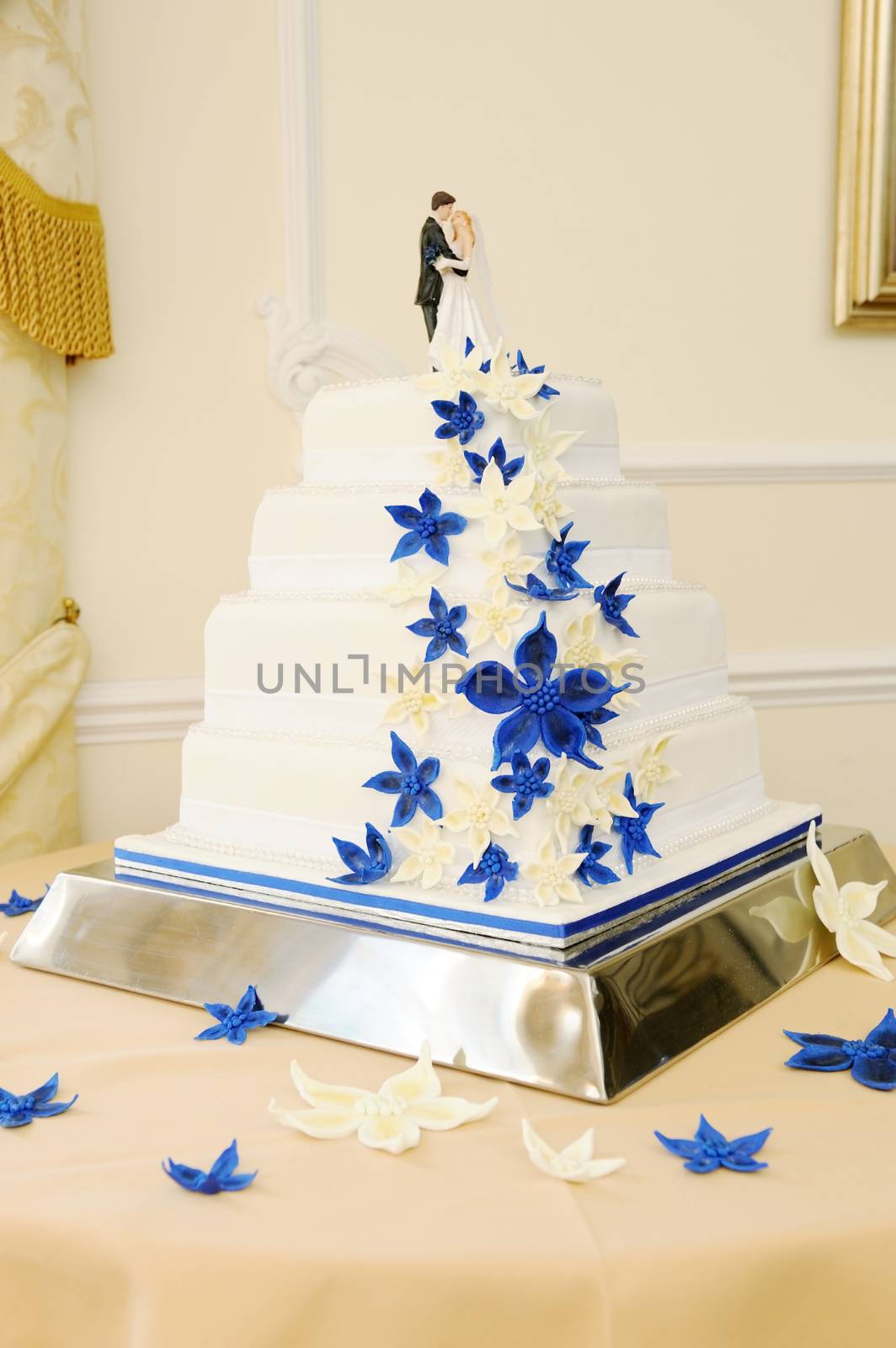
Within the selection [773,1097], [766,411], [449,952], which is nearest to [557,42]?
[766,411]

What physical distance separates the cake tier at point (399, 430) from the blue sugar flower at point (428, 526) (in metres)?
0.07

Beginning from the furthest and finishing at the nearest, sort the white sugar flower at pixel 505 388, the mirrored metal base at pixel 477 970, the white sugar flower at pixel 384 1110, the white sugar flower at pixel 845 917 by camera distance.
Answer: the white sugar flower at pixel 845 917 < the white sugar flower at pixel 505 388 < the mirrored metal base at pixel 477 970 < the white sugar flower at pixel 384 1110

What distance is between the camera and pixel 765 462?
8.25 feet

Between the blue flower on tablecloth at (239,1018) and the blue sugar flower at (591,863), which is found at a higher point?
the blue sugar flower at (591,863)

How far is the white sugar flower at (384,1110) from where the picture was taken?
3.41 feet

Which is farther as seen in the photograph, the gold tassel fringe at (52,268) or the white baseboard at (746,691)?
the white baseboard at (746,691)

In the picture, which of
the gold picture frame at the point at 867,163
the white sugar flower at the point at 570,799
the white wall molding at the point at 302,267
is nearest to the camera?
the white sugar flower at the point at 570,799

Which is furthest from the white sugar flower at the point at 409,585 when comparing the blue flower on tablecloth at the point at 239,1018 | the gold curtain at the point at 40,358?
the gold curtain at the point at 40,358

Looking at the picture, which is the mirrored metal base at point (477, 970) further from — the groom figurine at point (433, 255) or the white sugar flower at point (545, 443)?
the groom figurine at point (433, 255)

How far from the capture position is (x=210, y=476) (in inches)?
92.6

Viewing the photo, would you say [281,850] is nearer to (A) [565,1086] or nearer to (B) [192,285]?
(A) [565,1086]

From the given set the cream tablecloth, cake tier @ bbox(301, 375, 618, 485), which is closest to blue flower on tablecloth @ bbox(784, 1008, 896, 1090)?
the cream tablecloth

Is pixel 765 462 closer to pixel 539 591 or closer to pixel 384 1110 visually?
pixel 539 591

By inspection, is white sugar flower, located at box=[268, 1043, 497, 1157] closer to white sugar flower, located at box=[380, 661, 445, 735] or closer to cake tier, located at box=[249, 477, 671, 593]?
white sugar flower, located at box=[380, 661, 445, 735]
